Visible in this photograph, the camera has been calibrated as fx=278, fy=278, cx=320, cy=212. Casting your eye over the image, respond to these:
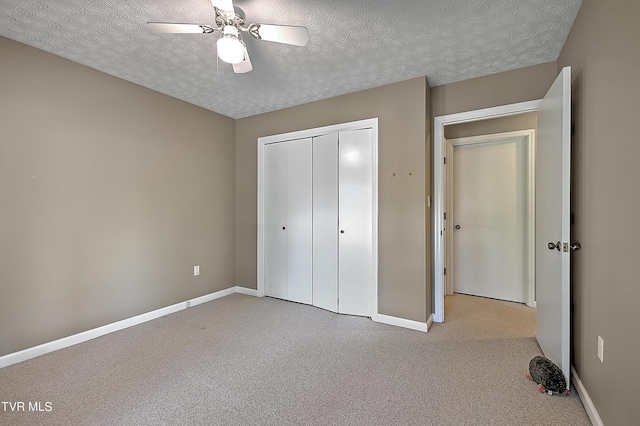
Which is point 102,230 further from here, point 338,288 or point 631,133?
point 631,133

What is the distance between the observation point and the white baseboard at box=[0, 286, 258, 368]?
6.91 ft

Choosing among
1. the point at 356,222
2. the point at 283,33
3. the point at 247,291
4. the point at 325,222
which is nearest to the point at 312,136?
the point at 325,222

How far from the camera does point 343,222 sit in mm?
3143

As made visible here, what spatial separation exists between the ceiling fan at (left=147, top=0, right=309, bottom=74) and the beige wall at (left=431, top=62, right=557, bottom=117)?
1812 millimetres

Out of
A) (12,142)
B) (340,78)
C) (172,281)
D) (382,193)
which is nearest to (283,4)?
(340,78)

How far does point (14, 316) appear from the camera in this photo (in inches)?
82.9

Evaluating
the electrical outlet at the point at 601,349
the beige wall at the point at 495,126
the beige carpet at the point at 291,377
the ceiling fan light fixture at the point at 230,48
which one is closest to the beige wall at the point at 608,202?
the electrical outlet at the point at 601,349

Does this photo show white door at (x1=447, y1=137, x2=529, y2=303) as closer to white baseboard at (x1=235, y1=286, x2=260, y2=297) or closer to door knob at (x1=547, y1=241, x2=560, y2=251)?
door knob at (x1=547, y1=241, x2=560, y2=251)

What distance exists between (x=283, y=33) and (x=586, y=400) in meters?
2.77

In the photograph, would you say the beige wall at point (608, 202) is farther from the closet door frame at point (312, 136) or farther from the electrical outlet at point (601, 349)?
the closet door frame at point (312, 136)

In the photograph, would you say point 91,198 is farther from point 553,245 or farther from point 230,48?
point 553,245

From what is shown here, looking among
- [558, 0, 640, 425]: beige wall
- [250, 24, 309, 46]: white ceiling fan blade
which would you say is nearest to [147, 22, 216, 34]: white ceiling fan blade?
[250, 24, 309, 46]: white ceiling fan blade

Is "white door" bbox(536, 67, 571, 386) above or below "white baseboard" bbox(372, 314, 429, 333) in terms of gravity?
above

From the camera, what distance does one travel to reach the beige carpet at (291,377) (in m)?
1.56
